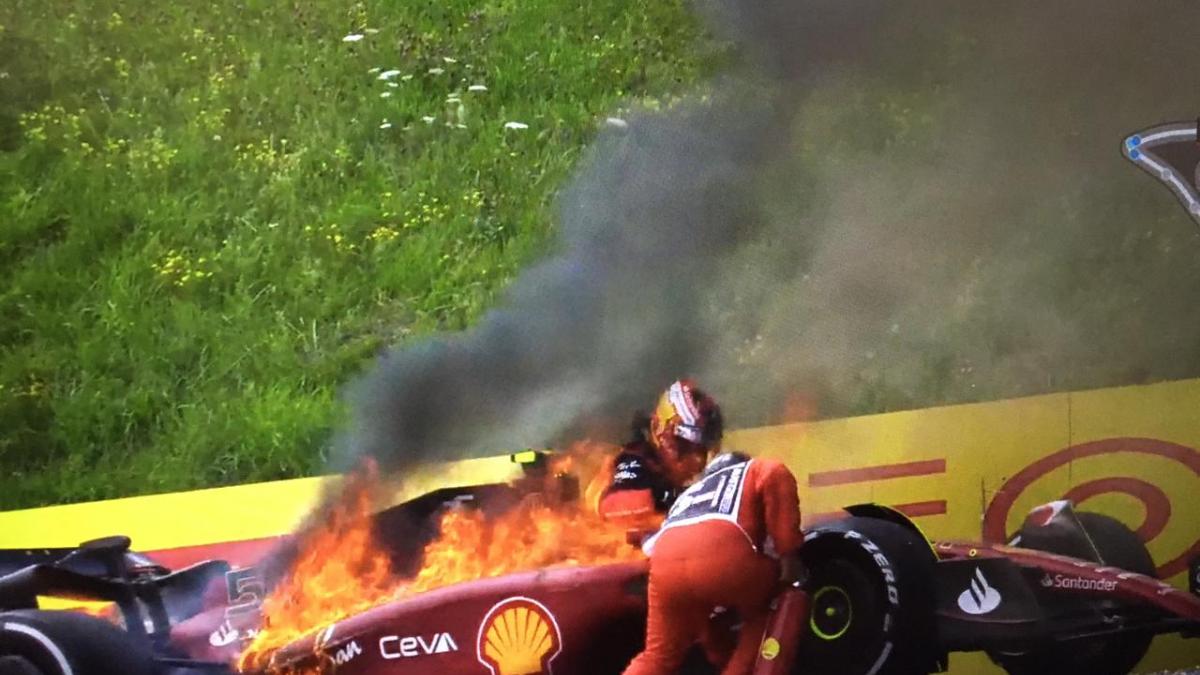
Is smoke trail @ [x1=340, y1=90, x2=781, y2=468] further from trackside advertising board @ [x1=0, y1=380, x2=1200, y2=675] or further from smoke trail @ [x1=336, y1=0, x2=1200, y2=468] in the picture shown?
trackside advertising board @ [x1=0, y1=380, x2=1200, y2=675]

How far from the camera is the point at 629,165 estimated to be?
7.21ft

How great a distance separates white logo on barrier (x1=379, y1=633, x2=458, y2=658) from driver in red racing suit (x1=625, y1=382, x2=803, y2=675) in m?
0.36

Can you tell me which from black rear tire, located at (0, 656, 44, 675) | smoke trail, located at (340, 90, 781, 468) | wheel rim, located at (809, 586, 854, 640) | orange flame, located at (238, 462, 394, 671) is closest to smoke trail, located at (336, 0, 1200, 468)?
smoke trail, located at (340, 90, 781, 468)

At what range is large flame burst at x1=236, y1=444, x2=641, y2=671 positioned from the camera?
2.08 meters

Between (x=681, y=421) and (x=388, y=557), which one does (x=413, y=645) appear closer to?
(x=388, y=557)

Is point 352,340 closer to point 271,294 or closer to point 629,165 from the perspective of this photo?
point 271,294

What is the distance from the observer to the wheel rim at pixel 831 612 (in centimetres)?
224

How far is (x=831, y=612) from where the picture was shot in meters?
2.25

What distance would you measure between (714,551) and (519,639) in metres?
0.41

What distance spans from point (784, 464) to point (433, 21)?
112cm

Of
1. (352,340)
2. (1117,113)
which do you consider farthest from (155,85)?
(1117,113)

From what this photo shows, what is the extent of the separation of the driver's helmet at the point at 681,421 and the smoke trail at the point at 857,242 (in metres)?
0.04

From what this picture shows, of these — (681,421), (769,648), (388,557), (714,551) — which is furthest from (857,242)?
(388,557)

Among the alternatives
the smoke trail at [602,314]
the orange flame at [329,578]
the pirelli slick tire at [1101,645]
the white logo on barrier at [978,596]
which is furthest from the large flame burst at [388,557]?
the pirelli slick tire at [1101,645]
